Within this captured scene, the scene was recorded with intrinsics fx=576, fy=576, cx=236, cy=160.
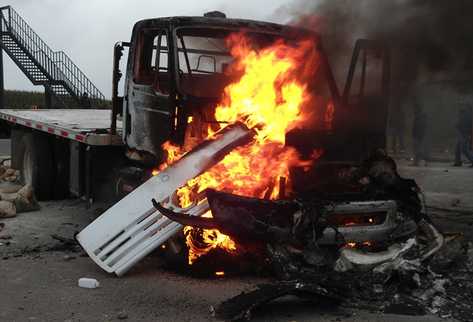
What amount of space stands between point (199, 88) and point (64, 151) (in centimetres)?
354

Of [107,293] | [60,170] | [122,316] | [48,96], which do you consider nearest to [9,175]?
[60,170]

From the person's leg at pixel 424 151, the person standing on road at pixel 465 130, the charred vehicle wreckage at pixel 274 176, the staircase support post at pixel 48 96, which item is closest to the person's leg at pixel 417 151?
the person's leg at pixel 424 151

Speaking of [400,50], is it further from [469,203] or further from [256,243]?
[469,203]

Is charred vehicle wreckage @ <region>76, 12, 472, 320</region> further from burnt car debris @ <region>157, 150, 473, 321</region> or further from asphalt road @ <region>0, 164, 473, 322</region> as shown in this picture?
asphalt road @ <region>0, 164, 473, 322</region>

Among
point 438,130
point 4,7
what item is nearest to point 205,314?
point 438,130

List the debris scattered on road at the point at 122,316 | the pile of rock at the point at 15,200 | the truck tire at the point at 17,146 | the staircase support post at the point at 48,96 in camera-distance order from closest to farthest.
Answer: the debris scattered on road at the point at 122,316
the pile of rock at the point at 15,200
the truck tire at the point at 17,146
the staircase support post at the point at 48,96

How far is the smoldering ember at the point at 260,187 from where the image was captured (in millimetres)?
4340

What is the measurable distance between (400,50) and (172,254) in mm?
3340

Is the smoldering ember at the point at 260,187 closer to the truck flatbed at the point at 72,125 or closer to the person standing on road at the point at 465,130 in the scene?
the truck flatbed at the point at 72,125

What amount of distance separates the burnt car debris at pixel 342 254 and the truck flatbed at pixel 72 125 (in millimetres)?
2282

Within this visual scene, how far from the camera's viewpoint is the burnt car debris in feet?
13.7

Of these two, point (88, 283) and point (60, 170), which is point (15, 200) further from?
point (88, 283)

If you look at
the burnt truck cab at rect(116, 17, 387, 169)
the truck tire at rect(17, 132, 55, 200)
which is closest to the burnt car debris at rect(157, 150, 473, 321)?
the burnt truck cab at rect(116, 17, 387, 169)

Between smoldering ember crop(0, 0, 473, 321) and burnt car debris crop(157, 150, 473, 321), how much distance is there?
0.01m
